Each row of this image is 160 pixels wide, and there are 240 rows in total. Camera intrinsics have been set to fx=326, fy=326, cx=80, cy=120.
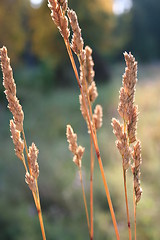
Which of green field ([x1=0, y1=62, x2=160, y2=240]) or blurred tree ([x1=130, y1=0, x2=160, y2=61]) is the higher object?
blurred tree ([x1=130, y1=0, x2=160, y2=61])

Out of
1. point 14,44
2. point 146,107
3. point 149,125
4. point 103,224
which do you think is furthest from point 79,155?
point 14,44

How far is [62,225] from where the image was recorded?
11.1 feet

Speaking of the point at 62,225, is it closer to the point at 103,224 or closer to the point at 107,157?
the point at 103,224

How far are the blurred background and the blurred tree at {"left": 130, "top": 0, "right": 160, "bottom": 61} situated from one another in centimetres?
632

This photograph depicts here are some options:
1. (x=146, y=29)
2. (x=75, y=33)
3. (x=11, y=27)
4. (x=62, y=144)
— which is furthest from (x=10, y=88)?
(x=146, y=29)

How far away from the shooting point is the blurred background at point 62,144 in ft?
10.9

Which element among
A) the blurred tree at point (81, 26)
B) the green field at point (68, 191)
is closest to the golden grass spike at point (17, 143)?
the green field at point (68, 191)

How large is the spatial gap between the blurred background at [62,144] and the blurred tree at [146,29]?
6.32 m

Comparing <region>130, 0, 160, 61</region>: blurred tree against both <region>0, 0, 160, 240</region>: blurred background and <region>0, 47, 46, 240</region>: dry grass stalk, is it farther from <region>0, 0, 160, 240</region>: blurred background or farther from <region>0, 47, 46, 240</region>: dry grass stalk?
<region>0, 47, 46, 240</region>: dry grass stalk

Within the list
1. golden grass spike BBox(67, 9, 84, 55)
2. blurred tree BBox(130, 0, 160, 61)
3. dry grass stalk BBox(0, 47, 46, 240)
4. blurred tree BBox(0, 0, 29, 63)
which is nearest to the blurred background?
blurred tree BBox(0, 0, 29, 63)

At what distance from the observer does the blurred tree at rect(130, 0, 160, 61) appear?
2239 cm

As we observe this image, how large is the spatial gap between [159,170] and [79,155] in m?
3.78

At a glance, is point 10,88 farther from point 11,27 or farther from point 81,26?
point 81,26

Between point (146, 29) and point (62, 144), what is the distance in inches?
741
